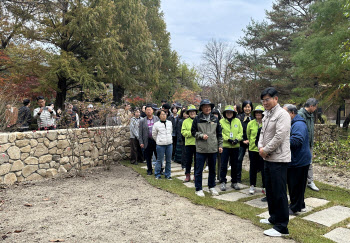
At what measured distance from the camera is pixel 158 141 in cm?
621

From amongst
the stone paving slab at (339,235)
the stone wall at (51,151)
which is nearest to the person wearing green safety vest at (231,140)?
the stone paving slab at (339,235)

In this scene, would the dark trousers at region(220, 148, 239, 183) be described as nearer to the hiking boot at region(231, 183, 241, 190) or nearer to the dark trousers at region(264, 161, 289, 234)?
the hiking boot at region(231, 183, 241, 190)

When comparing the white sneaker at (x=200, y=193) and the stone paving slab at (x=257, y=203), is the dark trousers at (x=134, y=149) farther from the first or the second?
the stone paving slab at (x=257, y=203)

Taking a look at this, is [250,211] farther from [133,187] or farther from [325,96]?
[325,96]

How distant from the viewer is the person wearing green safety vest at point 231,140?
5394mm

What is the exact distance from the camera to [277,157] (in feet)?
10.8

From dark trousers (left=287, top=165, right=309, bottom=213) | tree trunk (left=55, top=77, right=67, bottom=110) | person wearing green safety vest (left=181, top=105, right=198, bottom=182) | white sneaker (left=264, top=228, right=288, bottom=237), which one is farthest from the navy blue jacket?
tree trunk (left=55, top=77, right=67, bottom=110)

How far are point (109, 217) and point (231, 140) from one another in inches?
111

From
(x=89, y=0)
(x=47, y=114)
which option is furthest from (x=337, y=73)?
(x=89, y=0)

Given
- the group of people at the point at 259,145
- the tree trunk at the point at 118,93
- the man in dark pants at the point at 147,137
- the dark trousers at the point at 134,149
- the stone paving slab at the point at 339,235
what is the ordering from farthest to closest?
1. the tree trunk at the point at 118,93
2. the dark trousers at the point at 134,149
3. the man in dark pants at the point at 147,137
4. the group of people at the point at 259,145
5. the stone paving slab at the point at 339,235

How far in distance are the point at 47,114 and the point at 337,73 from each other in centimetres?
1161

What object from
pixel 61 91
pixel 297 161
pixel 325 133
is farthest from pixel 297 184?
pixel 61 91

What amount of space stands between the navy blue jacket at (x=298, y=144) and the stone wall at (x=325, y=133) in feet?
22.5

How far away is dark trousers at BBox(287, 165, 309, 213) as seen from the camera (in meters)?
3.95
